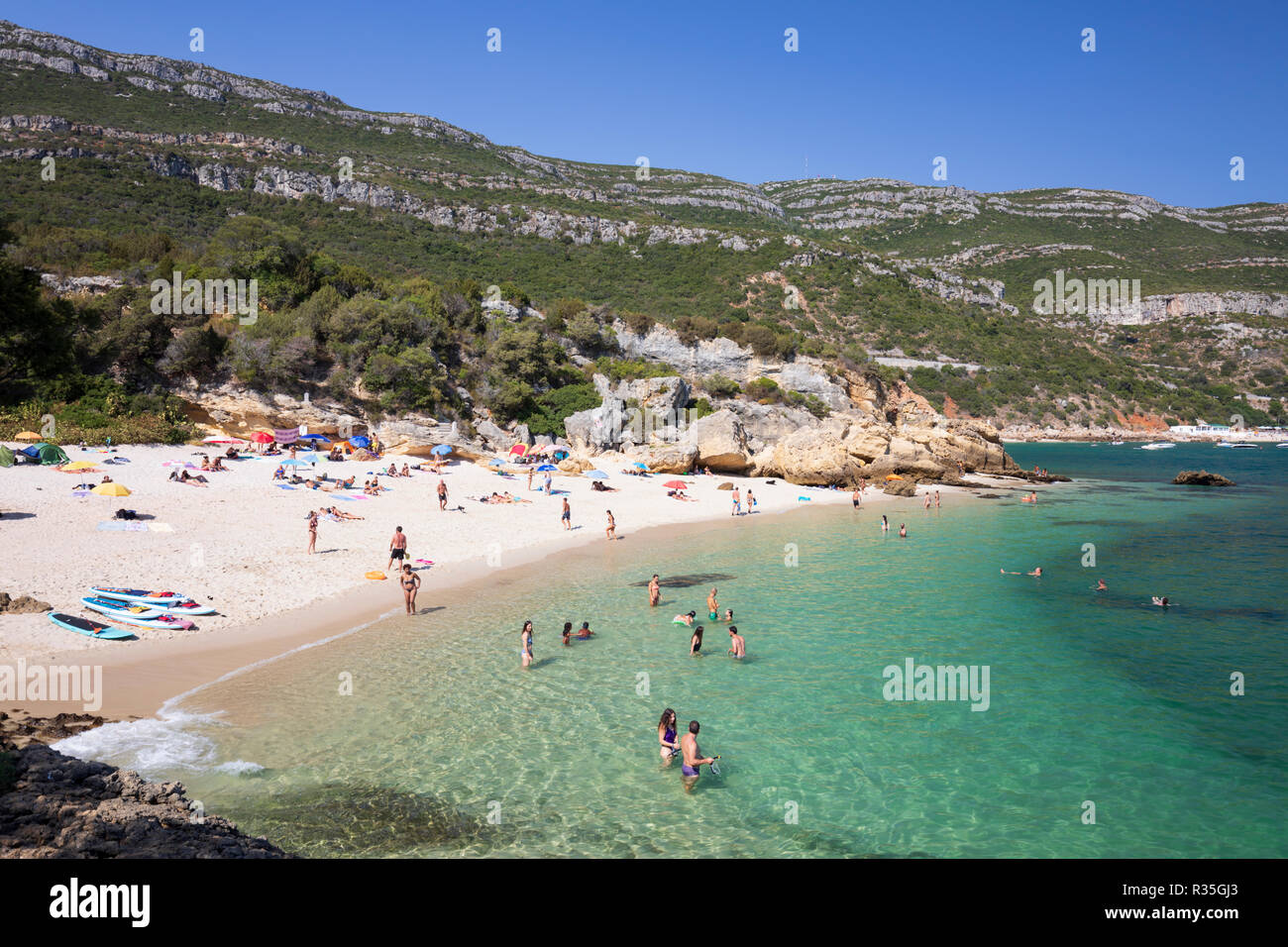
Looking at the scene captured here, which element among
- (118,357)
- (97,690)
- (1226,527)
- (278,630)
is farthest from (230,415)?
(1226,527)

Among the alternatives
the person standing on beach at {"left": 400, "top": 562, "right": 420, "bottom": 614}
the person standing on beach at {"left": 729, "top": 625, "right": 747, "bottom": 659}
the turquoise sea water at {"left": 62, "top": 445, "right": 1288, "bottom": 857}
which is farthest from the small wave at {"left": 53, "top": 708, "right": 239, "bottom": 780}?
the person standing on beach at {"left": 729, "top": 625, "right": 747, "bottom": 659}

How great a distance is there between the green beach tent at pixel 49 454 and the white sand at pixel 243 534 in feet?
2.06

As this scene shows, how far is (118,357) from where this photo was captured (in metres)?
31.7

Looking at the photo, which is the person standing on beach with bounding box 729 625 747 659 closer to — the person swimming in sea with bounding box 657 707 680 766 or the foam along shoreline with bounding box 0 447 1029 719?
the person swimming in sea with bounding box 657 707 680 766

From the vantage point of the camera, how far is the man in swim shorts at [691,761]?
8.82 m

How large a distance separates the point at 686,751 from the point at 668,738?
422mm

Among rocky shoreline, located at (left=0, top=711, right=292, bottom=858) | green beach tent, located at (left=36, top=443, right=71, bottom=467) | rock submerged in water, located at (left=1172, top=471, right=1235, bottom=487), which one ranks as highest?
green beach tent, located at (left=36, top=443, right=71, bottom=467)

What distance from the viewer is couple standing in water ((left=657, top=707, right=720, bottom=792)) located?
29.0 ft

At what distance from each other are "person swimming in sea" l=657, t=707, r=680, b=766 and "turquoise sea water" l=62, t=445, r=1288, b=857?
12.7 inches

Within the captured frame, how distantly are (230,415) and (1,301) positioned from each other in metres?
19.3

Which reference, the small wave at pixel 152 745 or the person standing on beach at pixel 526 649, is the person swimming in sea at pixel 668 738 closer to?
the person standing on beach at pixel 526 649

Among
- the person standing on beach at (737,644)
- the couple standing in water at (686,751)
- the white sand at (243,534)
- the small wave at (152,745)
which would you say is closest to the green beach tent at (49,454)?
the white sand at (243,534)

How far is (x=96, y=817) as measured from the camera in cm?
596

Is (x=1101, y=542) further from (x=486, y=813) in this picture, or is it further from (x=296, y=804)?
(x=296, y=804)
